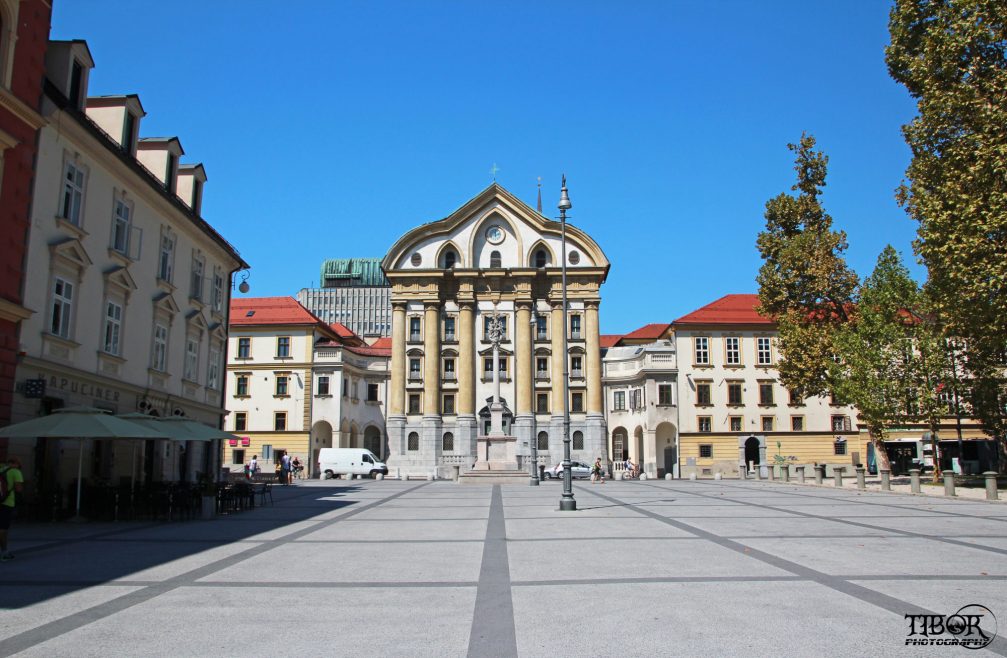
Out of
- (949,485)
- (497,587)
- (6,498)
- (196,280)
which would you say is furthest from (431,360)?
(497,587)

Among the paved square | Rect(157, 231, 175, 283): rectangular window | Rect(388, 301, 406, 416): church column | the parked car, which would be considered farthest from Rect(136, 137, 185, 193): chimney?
Rect(388, 301, 406, 416): church column

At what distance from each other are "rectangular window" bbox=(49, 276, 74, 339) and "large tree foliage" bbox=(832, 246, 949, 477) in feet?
118

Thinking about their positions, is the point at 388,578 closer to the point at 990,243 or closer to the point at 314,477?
the point at 990,243

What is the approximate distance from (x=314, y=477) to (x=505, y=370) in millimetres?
19362

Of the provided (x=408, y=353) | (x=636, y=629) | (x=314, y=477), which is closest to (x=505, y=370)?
(x=408, y=353)

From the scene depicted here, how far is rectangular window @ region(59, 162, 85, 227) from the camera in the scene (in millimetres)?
23281

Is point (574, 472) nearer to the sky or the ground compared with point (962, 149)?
nearer to the ground

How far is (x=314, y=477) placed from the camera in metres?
64.8

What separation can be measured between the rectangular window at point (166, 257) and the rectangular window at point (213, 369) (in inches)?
244

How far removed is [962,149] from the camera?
1019 inches

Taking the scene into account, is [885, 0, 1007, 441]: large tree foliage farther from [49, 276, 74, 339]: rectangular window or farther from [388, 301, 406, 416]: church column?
[388, 301, 406, 416]: church column

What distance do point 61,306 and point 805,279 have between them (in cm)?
3715

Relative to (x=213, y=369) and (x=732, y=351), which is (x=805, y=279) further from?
(x=213, y=369)

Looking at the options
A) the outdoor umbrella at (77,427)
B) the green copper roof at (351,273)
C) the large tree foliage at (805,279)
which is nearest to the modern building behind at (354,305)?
the green copper roof at (351,273)
